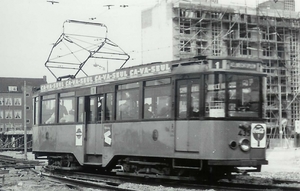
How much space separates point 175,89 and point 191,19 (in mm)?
52721

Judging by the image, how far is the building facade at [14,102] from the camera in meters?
103

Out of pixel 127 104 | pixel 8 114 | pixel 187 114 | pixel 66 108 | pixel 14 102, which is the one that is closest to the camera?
pixel 187 114

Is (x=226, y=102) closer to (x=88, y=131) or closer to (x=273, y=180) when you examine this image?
(x=273, y=180)

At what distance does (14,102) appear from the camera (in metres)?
108

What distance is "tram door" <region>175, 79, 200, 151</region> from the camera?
13.8 meters

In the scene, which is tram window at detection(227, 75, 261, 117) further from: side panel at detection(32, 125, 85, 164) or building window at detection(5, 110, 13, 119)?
building window at detection(5, 110, 13, 119)

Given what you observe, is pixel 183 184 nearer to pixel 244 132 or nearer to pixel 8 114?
pixel 244 132

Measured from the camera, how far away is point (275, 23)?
6919cm

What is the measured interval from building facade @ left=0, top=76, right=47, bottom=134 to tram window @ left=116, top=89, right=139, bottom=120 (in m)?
85.9

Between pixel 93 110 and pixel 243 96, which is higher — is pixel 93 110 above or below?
below

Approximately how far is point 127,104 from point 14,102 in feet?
314

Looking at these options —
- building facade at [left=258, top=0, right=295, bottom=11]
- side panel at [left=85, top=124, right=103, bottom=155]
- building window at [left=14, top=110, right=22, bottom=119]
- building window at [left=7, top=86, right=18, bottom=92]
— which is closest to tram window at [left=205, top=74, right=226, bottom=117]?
side panel at [left=85, top=124, right=103, bottom=155]

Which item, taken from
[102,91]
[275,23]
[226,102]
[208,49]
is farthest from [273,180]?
[275,23]

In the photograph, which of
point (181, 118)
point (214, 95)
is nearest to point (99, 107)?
point (181, 118)
